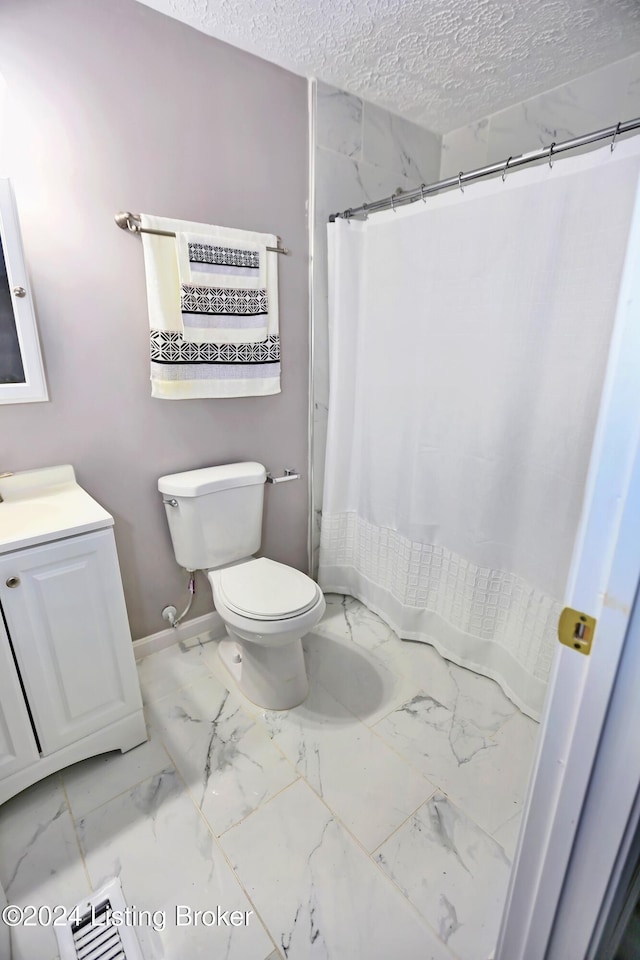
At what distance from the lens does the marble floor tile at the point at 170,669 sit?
5.48ft

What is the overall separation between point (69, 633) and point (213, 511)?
2.04 ft

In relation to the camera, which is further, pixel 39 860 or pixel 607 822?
pixel 39 860

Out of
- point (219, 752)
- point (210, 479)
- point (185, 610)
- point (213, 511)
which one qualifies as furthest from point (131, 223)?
point (219, 752)

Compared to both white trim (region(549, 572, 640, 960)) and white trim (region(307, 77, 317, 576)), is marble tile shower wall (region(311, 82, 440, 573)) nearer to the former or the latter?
white trim (region(307, 77, 317, 576))

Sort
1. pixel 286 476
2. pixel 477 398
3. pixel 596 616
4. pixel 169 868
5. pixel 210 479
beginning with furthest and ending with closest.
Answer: pixel 286 476, pixel 210 479, pixel 477 398, pixel 169 868, pixel 596 616

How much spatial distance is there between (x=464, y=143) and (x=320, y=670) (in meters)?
2.37

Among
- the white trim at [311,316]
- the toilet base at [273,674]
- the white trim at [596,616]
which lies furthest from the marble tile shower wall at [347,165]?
the white trim at [596,616]

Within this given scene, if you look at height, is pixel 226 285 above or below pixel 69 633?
above

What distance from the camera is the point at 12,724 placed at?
1.16 metres

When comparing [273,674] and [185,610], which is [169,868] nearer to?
[273,674]

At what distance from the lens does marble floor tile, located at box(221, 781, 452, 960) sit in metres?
0.98

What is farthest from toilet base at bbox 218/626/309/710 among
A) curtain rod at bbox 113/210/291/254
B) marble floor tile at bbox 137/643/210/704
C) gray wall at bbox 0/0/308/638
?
curtain rod at bbox 113/210/291/254

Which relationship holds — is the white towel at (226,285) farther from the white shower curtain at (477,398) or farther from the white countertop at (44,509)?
the white countertop at (44,509)

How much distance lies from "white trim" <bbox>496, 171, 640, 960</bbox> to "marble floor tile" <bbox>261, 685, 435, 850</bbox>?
2.10 feet
